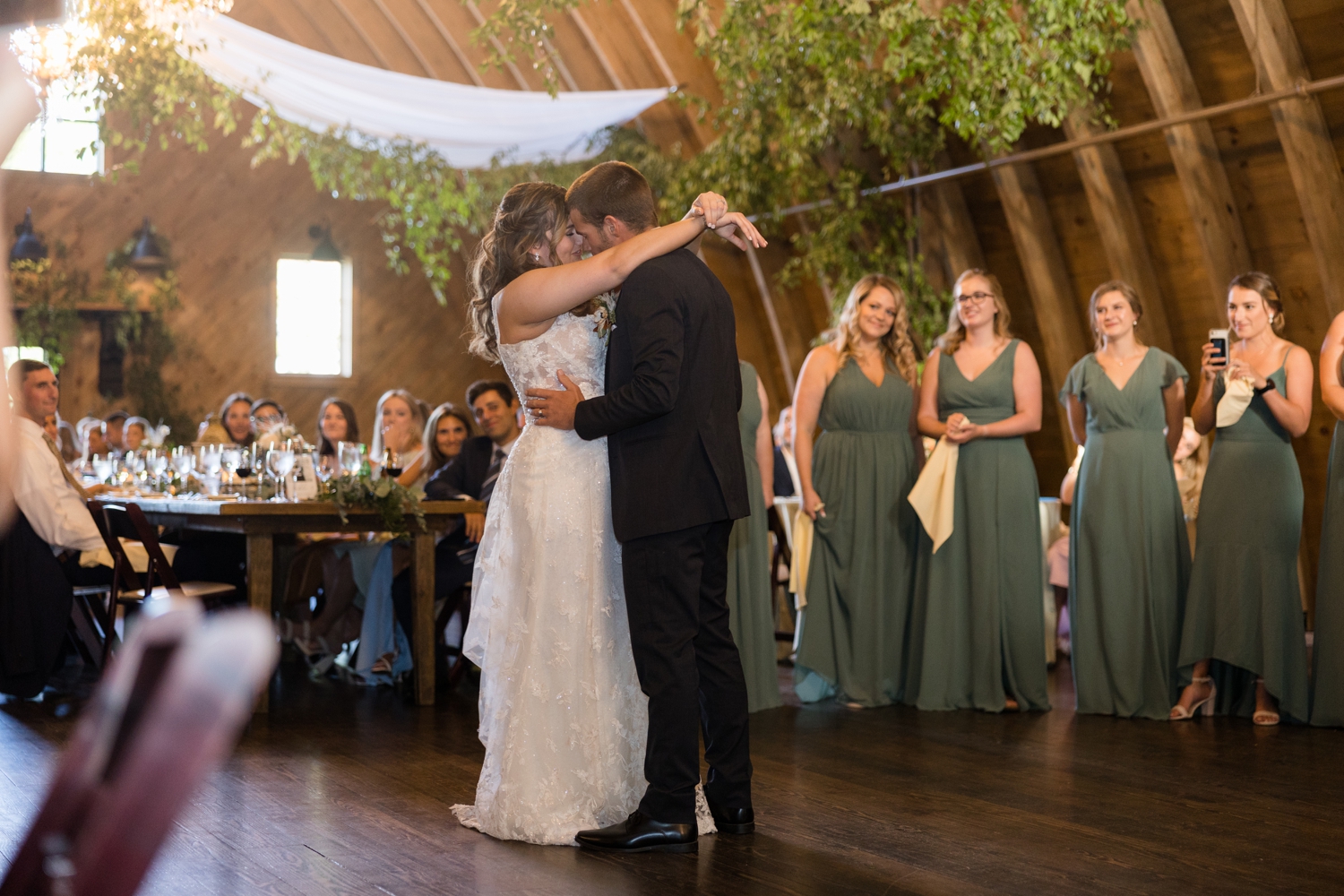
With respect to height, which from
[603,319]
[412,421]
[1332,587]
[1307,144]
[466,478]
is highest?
[1307,144]

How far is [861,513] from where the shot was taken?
505cm

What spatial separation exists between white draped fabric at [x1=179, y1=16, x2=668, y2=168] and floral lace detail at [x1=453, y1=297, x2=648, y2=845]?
17.8 feet

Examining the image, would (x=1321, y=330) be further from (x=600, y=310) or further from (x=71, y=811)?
(x=71, y=811)

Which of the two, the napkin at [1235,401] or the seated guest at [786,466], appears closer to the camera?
the napkin at [1235,401]

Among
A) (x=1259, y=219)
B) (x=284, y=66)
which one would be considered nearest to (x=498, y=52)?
(x=284, y=66)

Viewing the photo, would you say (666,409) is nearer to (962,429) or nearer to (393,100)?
(962,429)

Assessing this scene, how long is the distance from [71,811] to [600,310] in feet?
8.29

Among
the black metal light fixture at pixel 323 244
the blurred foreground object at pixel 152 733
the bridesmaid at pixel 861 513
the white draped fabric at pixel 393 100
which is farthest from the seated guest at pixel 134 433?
A: the blurred foreground object at pixel 152 733

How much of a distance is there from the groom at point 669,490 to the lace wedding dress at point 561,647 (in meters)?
0.08

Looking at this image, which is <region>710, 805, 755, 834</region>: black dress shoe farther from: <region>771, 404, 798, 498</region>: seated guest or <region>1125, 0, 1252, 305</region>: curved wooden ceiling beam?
<region>1125, 0, 1252, 305</region>: curved wooden ceiling beam

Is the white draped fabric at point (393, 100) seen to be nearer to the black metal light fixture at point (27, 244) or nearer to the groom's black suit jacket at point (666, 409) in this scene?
the black metal light fixture at point (27, 244)

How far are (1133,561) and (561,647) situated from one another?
2601mm

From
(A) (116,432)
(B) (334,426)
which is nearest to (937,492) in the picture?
(B) (334,426)

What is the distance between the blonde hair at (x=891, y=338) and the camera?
5.12 metres
